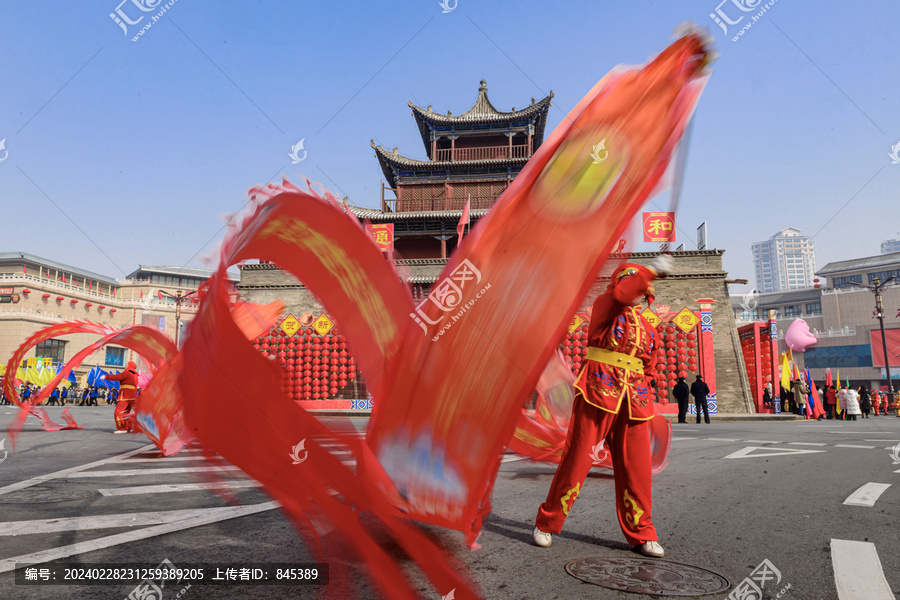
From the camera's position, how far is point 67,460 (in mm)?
7414

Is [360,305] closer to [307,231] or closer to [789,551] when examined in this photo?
[307,231]

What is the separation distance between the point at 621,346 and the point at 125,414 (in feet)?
37.4

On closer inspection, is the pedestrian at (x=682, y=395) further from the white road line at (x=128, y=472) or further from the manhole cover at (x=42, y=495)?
the manhole cover at (x=42, y=495)

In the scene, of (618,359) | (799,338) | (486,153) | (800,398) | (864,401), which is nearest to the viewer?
(618,359)

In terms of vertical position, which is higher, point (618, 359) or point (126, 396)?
point (618, 359)

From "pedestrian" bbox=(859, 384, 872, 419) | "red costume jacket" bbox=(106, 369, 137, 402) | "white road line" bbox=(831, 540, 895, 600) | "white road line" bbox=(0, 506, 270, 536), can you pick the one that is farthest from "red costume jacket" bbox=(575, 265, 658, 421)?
"pedestrian" bbox=(859, 384, 872, 419)

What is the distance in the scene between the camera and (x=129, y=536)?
11.4 feet

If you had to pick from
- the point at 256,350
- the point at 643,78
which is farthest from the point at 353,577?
the point at 643,78

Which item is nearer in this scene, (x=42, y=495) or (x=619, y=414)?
(x=619, y=414)

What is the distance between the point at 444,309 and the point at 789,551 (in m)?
2.61

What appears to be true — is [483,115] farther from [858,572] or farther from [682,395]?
[858,572]

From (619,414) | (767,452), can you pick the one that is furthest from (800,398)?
(619,414)

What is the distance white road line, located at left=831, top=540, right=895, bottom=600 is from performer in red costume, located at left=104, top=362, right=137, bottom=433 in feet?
36.7

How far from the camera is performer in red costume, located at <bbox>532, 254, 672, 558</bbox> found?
334cm
